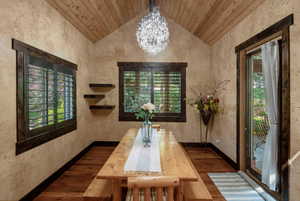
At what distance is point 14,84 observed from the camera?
6.19 ft

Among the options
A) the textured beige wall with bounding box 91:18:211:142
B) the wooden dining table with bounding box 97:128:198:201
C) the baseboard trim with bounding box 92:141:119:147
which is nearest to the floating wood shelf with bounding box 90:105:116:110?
the textured beige wall with bounding box 91:18:211:142

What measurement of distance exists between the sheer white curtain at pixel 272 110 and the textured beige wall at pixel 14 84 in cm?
320

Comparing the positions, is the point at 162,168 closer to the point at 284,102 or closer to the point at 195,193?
the point at 195,193

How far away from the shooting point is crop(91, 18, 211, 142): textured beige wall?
171 inches

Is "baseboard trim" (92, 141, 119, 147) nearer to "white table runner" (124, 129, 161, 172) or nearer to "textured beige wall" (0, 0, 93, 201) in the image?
"textured beige wall" (0, 0, 93, 201)

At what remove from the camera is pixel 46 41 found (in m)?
2.45

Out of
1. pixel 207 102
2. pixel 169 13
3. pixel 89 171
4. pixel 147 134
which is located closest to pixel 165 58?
pixel 169 13

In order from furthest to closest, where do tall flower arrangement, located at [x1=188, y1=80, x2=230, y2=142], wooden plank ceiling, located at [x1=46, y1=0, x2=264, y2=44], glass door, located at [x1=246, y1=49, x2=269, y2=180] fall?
tall flower arrangement, located at [x1=188, y1=80, x2=230, y2=142] < wooden plank ceiling, located at [x1=46, y1=0, x2=264, y2=44] < glass door, located at [x1=246, y1=49, x2=269, y2=180]

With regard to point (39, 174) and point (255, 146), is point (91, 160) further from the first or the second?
point (255, 146)

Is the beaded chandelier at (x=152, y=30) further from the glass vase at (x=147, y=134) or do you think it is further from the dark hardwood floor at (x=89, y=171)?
the dark hardwood floor at (x=89, y=171)

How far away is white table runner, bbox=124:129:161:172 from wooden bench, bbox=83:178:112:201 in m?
0.40

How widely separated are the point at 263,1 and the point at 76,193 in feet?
12.6

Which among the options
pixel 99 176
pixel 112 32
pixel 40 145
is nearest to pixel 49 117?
pixel 40 145

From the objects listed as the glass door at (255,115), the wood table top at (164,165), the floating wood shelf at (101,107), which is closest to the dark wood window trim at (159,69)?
the floating wood shelf at (101,107)
